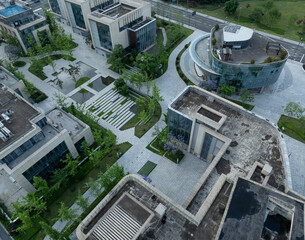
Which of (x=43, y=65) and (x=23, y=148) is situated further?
(x=43, y=65)

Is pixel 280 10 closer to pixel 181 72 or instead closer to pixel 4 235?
pixel 181 72

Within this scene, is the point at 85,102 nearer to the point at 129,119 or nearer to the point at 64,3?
the point at 129,119

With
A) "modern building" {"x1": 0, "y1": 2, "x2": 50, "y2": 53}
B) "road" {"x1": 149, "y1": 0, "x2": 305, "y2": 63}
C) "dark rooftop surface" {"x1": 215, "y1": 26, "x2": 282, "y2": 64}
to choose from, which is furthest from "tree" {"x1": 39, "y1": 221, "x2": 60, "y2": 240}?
"road" {"x1": 149, "y1": 0, "x2": 305, "y2": 63}

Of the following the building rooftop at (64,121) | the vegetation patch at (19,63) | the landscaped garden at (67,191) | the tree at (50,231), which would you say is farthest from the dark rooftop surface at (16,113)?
the vegetation patch at (19,63)

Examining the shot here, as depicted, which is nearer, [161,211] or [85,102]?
[161,211]

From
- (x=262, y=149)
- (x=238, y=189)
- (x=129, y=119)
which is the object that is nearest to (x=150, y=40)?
(x=129, y=119)

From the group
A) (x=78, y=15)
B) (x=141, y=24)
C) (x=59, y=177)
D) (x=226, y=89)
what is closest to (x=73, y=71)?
(x=78, y=15)

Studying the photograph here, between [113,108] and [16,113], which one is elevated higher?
[16,113]

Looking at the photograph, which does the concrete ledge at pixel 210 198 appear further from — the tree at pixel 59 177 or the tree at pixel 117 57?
the tree at pixel 117 57
